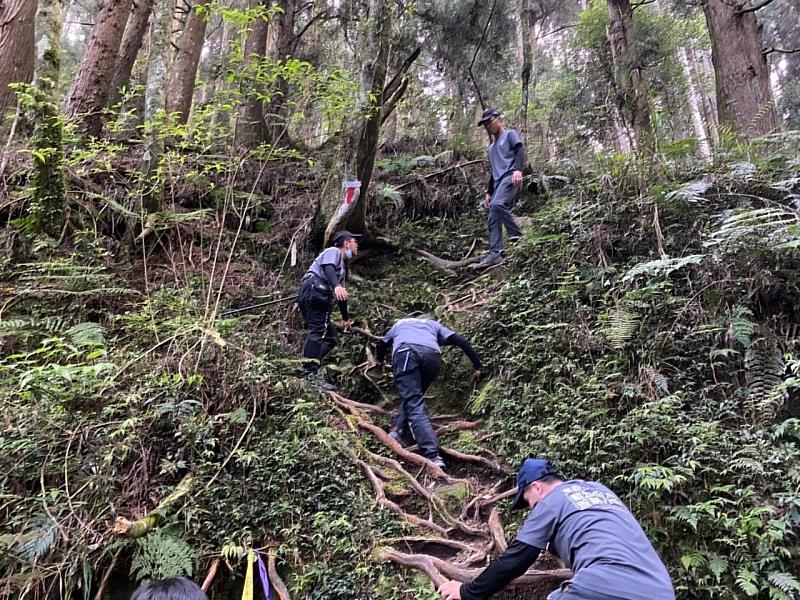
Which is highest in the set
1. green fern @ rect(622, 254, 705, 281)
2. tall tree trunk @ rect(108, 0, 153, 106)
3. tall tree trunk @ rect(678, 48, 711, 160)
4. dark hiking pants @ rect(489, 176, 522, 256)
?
tall tree trunk @ rect(108, 0, 153, 106)

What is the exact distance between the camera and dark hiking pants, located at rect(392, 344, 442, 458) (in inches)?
215

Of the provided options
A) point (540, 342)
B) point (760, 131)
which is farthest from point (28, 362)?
point (760, 131)

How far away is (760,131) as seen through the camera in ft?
25.0

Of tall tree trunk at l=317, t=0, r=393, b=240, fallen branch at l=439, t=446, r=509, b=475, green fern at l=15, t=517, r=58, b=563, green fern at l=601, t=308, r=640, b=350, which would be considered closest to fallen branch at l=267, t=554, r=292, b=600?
green fern at l=15, t=517, r=58, b=563

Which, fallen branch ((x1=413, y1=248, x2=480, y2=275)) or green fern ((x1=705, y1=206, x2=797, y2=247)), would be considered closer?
green fern ((x1=705, y1=206, x2=797, y2=247))

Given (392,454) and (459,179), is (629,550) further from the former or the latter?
(459,179)

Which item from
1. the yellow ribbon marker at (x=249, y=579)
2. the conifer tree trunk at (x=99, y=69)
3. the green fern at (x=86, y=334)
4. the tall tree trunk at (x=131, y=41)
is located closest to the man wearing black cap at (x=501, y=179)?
the green fern at (x=86, y=334)

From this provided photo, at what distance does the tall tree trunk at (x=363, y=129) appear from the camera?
25.3ft

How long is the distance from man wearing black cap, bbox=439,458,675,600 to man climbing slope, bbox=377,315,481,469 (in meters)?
1.95

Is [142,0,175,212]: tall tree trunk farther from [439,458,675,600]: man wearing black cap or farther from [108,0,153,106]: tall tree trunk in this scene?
[439,458,675,600]: man wearing black cap

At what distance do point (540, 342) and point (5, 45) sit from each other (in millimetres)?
9191

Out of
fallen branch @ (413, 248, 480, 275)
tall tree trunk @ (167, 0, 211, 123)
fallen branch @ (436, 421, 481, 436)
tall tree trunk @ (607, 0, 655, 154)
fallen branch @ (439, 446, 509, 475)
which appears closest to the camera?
fallen branch @ (439, 446, 509, 475)

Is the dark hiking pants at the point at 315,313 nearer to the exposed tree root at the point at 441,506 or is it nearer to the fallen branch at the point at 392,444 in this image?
the fallen branch at the point at 392,444

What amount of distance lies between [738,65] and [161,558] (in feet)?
32.0
